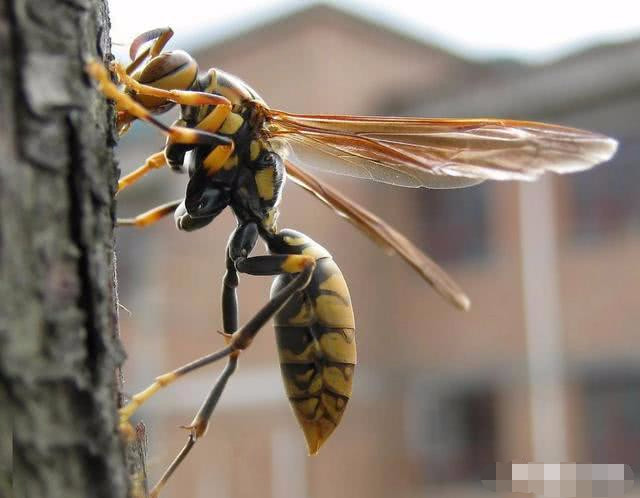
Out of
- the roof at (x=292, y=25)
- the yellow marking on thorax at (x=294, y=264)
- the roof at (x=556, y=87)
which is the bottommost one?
the yellow marking on thorax at (x=294, y=264)

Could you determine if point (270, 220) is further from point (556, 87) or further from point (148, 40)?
point (556, 87)

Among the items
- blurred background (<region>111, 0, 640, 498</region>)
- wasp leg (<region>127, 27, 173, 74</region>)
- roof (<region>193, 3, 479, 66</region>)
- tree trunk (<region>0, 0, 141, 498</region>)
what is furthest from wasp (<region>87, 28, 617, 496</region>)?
roof (<region>193, 3, 479, 66</region>)

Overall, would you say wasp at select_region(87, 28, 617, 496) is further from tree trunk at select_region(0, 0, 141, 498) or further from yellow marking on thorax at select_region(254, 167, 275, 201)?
tree trunk at select_region(0, 0, 141, 498)

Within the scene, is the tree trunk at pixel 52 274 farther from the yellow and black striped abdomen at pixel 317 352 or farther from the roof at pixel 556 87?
the roof at pixel 556 87

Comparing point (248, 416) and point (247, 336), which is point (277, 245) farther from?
Result: point (248, 416)

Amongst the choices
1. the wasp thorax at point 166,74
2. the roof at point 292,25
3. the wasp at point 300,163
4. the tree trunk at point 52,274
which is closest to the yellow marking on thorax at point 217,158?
the wasp at point 300,163

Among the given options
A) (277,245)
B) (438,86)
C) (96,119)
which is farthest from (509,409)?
(96,119)
